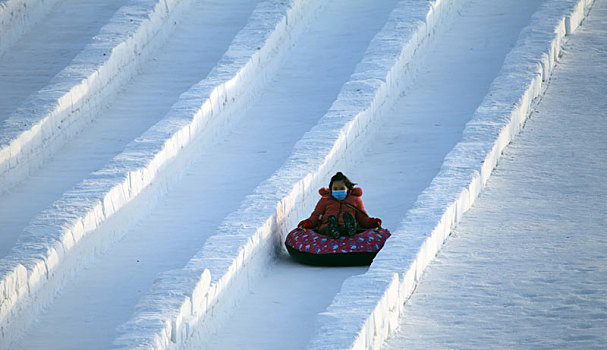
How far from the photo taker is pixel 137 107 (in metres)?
11.3

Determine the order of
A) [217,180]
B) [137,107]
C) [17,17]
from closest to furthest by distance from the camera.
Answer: [217,180]
[137,107]
[17,17]

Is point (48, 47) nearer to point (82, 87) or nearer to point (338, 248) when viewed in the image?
point (82, 87)

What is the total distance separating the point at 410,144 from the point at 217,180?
7.06ft

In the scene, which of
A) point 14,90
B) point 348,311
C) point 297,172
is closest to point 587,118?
point 297,172

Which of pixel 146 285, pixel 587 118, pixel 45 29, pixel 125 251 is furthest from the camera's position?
pixel 45 29

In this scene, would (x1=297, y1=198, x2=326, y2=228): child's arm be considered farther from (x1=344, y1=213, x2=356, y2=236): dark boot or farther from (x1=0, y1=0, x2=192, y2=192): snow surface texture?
(x1=0, y1=0, x2=192, y2=192): snow surface texture

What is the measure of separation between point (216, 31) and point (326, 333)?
24.8 feet

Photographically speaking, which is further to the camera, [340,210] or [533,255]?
[340,210]

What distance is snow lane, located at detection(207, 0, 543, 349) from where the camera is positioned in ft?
24.0

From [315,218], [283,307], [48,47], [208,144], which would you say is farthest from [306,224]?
[48,47]

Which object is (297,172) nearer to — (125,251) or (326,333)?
(125,251)

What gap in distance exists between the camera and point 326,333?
632 cm

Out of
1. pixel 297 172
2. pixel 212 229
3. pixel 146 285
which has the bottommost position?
pixel 146 285

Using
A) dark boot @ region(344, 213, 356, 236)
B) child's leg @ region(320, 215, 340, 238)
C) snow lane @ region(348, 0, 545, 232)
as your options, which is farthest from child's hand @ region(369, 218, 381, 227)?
snow lane @ region(348, 0, 545, 232)
